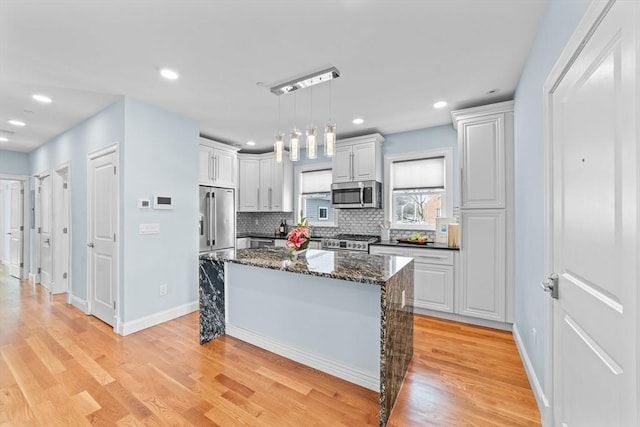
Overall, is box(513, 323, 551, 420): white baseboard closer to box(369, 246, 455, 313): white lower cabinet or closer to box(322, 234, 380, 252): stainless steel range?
box(369, 246, 455, 313): white lower cabinet

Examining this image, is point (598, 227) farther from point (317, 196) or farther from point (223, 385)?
point (317, 196)

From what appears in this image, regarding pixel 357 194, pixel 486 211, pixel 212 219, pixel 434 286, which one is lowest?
pixel 434 286

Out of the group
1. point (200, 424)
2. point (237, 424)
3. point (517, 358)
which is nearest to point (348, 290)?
point (237, 424)

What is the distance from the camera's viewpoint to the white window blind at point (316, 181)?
531 centimetres

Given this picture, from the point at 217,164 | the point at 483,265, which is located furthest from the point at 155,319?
the point at 483,265

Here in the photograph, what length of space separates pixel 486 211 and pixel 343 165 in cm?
221

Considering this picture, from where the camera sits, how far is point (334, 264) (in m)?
2.27

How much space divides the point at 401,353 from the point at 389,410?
18.0 inches

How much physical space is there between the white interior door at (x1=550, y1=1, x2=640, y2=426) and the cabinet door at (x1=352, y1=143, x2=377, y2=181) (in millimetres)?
2849

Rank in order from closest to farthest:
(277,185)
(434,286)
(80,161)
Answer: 1. (434,286)
2. (80,161)
3. (277,185)

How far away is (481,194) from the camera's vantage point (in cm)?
324

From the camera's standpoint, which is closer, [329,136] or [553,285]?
[553,285]

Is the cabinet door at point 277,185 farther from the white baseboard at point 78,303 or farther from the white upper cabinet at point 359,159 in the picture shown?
the white baseboard at point 78,303

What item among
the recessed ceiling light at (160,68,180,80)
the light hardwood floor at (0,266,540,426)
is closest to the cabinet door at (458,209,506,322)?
the light hardwood floor at (0,266,540,426)
